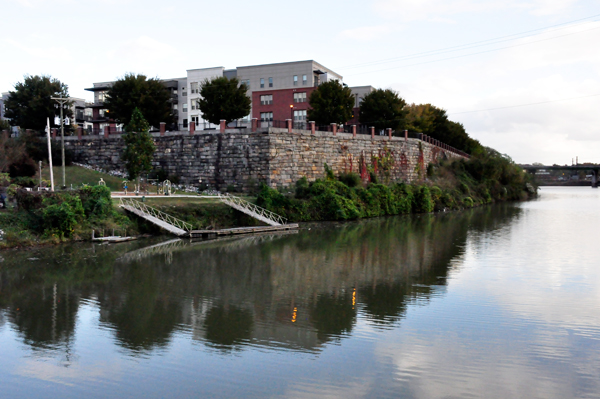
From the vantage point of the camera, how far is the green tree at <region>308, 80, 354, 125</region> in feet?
179

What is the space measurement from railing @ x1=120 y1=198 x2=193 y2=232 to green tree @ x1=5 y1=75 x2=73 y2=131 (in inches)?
991

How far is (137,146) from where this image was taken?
122ft

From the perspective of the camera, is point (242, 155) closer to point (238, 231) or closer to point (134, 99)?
point (238, 231)

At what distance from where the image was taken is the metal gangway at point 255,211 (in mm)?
34219

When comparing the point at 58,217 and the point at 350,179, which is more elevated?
the point at 350,179

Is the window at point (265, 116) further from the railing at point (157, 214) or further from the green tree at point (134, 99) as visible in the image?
the railing at point (157, 214)

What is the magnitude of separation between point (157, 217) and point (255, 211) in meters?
7.38

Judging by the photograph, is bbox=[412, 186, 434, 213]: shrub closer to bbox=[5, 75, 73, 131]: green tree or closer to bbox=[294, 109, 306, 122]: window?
bbox=[294, 109, 306, 122]: window

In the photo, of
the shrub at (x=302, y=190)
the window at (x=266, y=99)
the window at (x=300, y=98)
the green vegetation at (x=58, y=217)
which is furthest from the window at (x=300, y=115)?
the green vegetation at (x=58, y=217)

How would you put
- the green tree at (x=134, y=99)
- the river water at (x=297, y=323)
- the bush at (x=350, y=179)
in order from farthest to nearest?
the green tree at (x=134, y=99) < the bush at (x=350, y=179) < the river water at (x=297, y=323)

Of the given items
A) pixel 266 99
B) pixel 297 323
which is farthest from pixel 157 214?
pixel 266 99

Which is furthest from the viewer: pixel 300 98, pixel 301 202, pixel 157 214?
pixel 300 98

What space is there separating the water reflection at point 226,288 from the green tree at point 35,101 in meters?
30.7

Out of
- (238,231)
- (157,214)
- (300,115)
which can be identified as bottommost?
(238,231)
